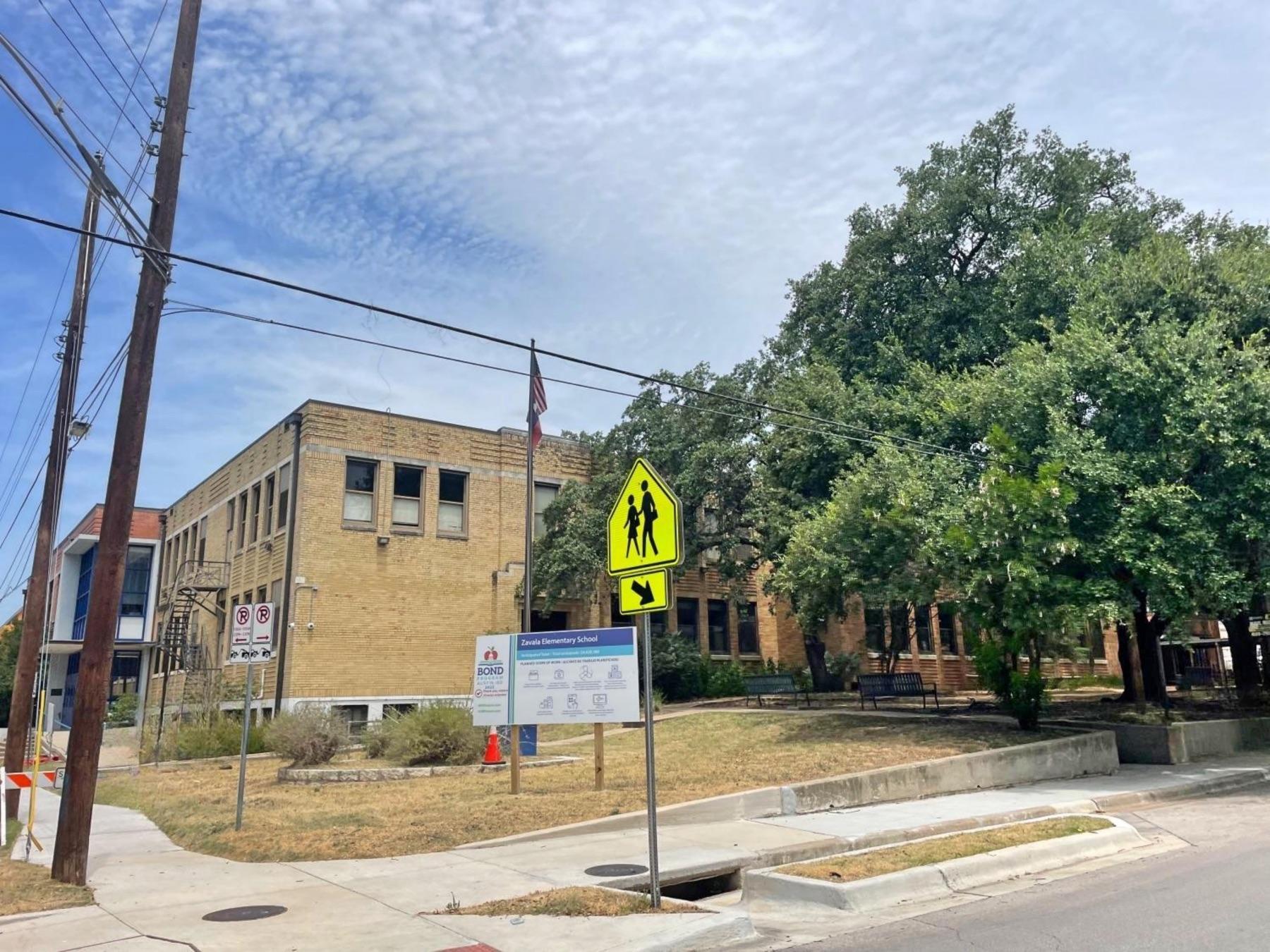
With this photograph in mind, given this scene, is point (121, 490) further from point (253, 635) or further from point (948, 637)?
point (948, 637)

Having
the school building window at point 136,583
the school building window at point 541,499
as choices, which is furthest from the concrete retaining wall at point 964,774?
the school building window at point 136,583

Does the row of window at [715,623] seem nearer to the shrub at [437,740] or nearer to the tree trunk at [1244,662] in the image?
the tree trunk at [1244,662]

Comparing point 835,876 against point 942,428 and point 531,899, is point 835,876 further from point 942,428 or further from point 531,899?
point 942,428

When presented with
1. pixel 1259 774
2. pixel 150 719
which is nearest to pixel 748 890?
pixel 1259 774

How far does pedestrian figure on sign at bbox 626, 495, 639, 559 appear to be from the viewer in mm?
8188

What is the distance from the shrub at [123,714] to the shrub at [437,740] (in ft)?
70.2

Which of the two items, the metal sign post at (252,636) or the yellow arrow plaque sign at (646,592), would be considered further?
the metal sign post at (252,636)

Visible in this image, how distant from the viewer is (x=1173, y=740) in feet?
56.0

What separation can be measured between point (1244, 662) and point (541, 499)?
65.7ft

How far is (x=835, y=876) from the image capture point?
8.46 meters

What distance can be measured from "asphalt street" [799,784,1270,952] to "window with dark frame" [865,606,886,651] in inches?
911

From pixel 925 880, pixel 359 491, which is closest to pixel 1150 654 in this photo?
pixel 925 880

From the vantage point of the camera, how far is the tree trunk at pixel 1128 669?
66.5 feet

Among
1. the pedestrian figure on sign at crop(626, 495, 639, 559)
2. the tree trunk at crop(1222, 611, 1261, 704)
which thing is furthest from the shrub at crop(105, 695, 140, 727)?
the tree trunk at crop(1222, 611, 1261, 704)
